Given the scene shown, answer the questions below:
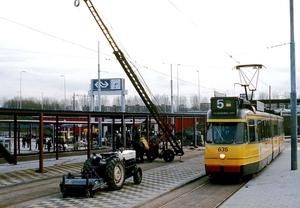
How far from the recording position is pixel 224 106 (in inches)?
688

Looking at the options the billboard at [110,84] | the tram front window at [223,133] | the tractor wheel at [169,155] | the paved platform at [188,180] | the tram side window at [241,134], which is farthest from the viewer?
the billboard at [110,84]

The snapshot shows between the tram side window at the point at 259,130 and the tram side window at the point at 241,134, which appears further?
the tram side window at the point at 259,130

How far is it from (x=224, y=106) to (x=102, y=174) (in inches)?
217

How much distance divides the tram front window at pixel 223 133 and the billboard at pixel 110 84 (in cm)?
4575

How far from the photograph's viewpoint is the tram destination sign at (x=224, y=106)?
17.3 meters

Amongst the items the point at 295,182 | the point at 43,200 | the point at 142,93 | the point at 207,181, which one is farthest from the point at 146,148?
the point at 43,200

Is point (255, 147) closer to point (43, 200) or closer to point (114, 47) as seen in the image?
point (43, 200)

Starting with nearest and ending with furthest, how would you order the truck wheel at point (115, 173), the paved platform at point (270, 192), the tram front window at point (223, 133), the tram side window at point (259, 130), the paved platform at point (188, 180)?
the paved platform at point (270, 192), the paved platform at point (188, 180), the truck wheel at point (115, 173), the tram front window at point (223, 133), the tram side window at point (259, 130)

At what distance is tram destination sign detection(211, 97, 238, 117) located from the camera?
1733 centimetres

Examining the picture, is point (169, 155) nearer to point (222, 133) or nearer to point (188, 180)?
point (188, 180)

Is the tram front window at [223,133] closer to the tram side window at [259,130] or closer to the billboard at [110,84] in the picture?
the tram side window at [259,130]

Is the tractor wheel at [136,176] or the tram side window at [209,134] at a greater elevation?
the tram side window at [209,134]

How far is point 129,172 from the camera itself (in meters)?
17.0

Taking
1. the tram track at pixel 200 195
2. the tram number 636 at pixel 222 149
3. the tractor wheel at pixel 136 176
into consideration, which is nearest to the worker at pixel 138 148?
the tram track at pixel 200 195
